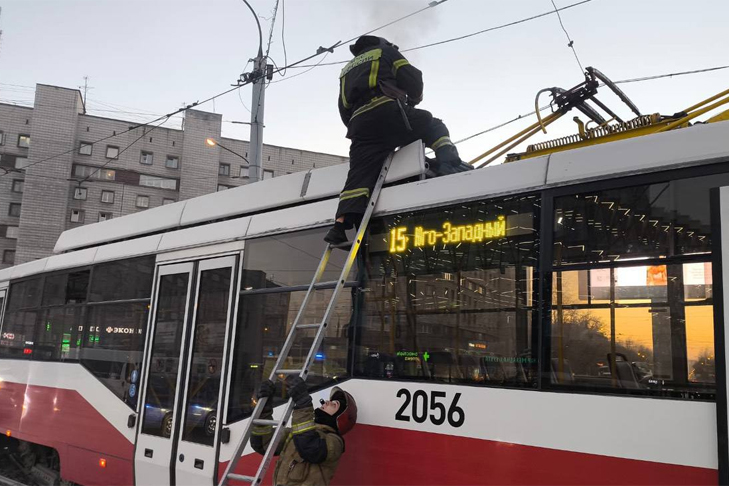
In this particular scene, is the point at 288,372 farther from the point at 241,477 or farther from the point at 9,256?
the point at 9,256

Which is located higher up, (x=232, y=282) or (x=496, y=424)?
(x=232, y=282)

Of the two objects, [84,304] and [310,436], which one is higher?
[84,304]

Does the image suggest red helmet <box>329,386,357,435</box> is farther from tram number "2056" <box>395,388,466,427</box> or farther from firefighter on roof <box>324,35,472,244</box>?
firefighter on roof <box>324,35,472,244</box>

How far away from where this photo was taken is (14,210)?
44.5 meters

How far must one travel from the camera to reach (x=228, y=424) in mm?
5414

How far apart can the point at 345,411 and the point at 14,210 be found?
46.5 metres

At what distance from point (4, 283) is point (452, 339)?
8069 mm

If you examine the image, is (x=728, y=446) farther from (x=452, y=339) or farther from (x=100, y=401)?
(x=100, y=401)

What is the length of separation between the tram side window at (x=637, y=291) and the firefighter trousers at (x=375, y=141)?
5.18 ft

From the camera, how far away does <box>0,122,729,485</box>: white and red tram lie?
3387 millimetres

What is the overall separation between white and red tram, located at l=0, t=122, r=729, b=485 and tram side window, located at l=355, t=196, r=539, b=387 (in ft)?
0.04

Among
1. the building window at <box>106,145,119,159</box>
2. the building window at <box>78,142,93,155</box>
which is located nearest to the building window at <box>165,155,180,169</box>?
the building window at <box>106,145,119,159</box>

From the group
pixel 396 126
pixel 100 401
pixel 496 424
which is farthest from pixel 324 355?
pixel 100 401

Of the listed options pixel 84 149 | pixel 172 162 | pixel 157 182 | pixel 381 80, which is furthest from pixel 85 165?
pixel 381 80
